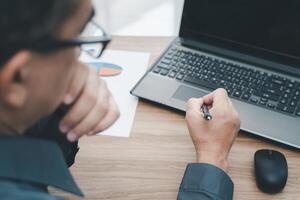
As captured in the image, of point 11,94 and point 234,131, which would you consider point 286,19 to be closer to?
point 234,131

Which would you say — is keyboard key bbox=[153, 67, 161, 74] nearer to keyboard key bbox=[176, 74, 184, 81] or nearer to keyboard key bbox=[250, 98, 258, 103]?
keyboard key bbox=[176, 74, 184, 81]

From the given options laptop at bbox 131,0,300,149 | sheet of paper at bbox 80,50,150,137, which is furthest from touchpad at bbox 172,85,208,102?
sheet of paper at bbox 80,50,150,137

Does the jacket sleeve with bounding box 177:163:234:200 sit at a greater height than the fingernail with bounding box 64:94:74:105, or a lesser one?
lesser

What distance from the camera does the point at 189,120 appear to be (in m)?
0.81

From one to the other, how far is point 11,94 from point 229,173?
18.3 inches

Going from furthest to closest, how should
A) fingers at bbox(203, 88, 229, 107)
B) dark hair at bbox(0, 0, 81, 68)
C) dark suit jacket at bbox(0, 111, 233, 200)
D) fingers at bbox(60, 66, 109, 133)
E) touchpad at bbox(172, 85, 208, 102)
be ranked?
touchpad at bbox(172, 85, 208, 102) < fingers at bbox(203, 88, 229, 107) < fingers at bbox(60, 66, 109, 133) < dark suit jacket at bbox(0, 111, 233, 200) < dark hair at bbox(0, 0, 81, 68)

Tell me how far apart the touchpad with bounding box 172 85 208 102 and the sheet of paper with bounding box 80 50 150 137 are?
0.10m

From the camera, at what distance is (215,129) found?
2.59ft

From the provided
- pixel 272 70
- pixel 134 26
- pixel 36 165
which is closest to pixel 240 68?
pixel 272 70

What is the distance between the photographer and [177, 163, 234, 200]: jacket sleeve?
714 mm

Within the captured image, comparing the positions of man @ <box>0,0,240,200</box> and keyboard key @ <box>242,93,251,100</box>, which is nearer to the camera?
man @ <box>0,0,240,200</box>

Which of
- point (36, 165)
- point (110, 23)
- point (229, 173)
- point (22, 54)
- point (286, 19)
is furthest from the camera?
point (110, 23)

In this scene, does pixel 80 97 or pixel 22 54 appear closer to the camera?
pixel 22 54

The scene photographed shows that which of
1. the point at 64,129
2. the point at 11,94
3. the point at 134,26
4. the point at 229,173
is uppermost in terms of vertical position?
the point at 11,94
